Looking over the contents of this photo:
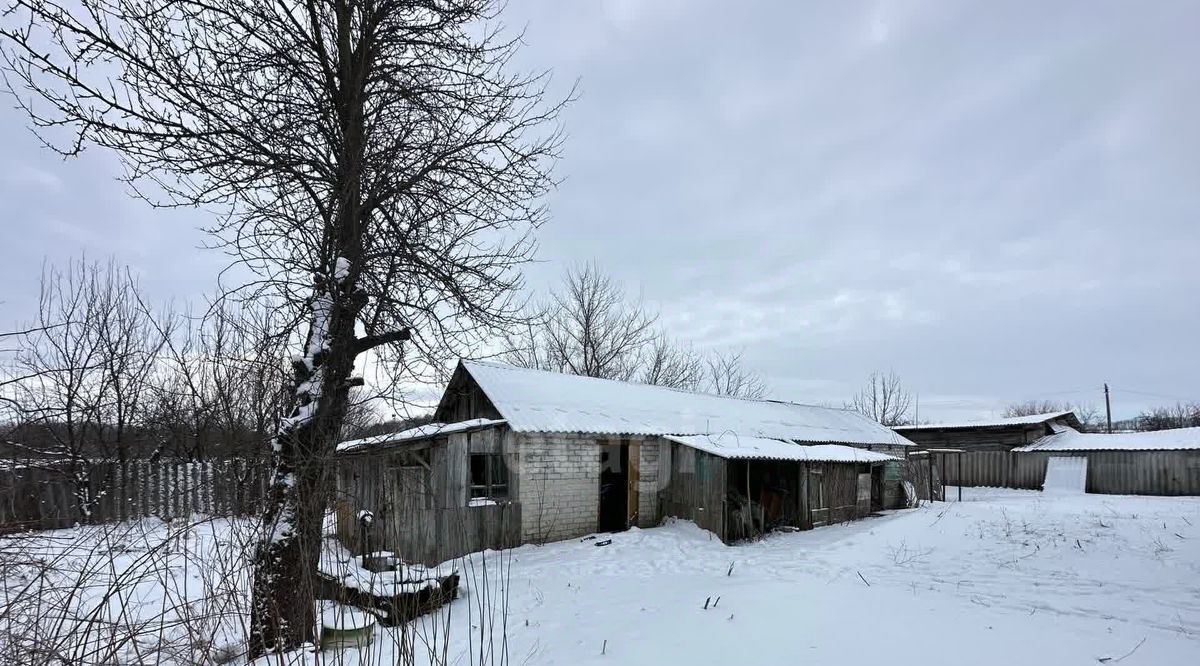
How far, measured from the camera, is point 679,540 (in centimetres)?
1472

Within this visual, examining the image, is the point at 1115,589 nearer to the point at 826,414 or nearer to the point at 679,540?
the point at 679,540

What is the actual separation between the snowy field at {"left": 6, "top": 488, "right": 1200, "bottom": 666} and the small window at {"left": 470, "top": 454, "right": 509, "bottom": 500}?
4.30ft

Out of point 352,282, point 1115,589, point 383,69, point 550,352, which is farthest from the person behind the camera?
point 550,352

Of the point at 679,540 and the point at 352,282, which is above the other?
the point at 352,282

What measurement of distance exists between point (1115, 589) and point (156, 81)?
13.7 metres

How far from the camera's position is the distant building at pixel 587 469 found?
13.2m

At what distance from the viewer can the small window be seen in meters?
13.9

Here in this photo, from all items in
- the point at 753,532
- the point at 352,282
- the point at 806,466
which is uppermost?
the point at 352,282

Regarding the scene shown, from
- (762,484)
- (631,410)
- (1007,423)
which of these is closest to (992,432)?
(1007,423)

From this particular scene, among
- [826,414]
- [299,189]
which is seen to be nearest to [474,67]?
[299,189]

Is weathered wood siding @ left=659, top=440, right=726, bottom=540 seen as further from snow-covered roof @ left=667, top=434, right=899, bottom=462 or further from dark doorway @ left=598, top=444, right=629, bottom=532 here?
dark doorway @ left=598, top=444, right=629, bottom=532

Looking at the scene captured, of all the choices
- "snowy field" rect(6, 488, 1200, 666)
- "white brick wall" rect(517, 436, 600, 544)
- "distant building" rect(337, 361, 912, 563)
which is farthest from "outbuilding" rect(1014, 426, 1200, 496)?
"white brick wall" rect(517, 436, 600, 544)

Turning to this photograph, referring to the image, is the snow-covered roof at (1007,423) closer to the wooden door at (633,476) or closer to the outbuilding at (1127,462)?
the outbuilding at (1127,462)

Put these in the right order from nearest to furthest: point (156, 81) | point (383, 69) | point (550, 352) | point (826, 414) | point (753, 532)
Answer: point (156, 81) → point (383, 69) → point (753, 532) → point (826, 414) → point (550, 352)
